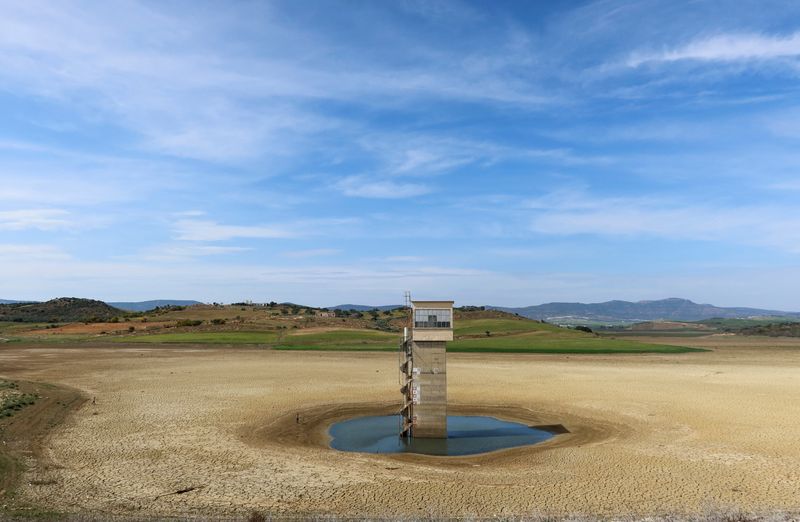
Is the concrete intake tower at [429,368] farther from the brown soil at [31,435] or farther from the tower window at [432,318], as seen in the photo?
the brown soil at [31,435]

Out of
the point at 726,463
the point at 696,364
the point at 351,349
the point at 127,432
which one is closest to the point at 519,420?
the point at 726,463

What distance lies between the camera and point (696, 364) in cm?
7081

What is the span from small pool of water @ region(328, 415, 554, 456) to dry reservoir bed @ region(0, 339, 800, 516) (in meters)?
1.63

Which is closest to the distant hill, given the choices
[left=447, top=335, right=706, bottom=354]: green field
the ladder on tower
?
[left=447, top=335, right=706, bottom=354]: green field

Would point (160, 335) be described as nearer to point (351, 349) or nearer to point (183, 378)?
point (351, 349)

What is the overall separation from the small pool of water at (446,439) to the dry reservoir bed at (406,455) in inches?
64.0

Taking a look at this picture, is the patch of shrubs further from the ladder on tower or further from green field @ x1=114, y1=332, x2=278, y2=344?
green field @ x1=114, y1=332, x2=278, y2=344

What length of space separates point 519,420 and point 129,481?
85.5ft

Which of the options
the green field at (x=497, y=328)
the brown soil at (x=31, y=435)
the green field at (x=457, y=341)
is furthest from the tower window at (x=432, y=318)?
the green field at (x=497, y=328)

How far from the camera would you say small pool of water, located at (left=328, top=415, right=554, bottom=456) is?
32.4m

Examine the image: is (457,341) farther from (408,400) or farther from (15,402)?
(15,402)

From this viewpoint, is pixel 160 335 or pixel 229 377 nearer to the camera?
pixel 229 377

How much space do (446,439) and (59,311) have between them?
179 metres

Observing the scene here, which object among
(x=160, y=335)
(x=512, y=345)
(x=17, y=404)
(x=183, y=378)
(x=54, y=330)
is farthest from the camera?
(x=54, y=330)
